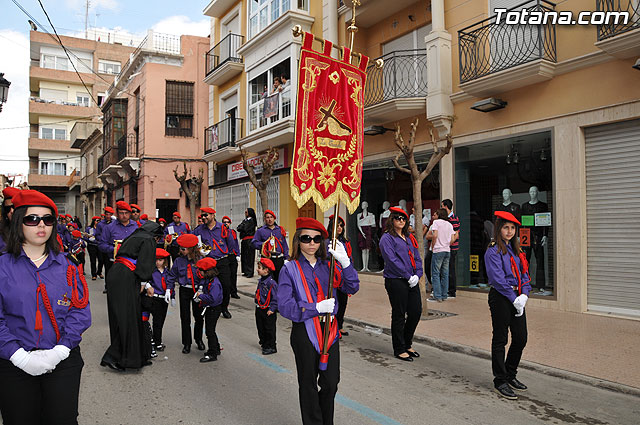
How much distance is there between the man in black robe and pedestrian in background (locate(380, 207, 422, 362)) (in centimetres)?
296

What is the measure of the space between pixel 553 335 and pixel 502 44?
20.0ft

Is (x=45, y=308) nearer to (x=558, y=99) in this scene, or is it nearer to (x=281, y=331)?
(x=281, y=331)

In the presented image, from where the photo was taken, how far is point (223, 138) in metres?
22.6

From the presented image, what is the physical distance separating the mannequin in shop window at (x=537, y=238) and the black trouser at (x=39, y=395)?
30.6 feet

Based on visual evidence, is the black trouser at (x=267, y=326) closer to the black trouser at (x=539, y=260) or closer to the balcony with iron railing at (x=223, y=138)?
the black trouser at (x=539, y=260)

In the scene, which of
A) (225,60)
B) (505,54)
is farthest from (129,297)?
(225,60)

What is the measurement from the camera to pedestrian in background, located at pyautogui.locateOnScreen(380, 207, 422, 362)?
21.0 ft

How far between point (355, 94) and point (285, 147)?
13.4 m

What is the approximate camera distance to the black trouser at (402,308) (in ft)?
21.1

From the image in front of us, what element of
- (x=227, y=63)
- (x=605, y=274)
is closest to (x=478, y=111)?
(x=605, y=274)

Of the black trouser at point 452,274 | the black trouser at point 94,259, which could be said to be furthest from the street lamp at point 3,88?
the black trouser at point 452,274

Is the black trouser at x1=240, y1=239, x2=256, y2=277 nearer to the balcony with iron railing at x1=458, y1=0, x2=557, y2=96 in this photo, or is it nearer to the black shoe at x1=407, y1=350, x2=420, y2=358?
the balcony with iron railing at x1=458, y1=0, x2=557, y2=96

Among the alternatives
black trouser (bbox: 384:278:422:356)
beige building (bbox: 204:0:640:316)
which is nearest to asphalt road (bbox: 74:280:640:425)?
black trouser (bbox: 384:278:422:356)

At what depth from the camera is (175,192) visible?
88.5 ft
